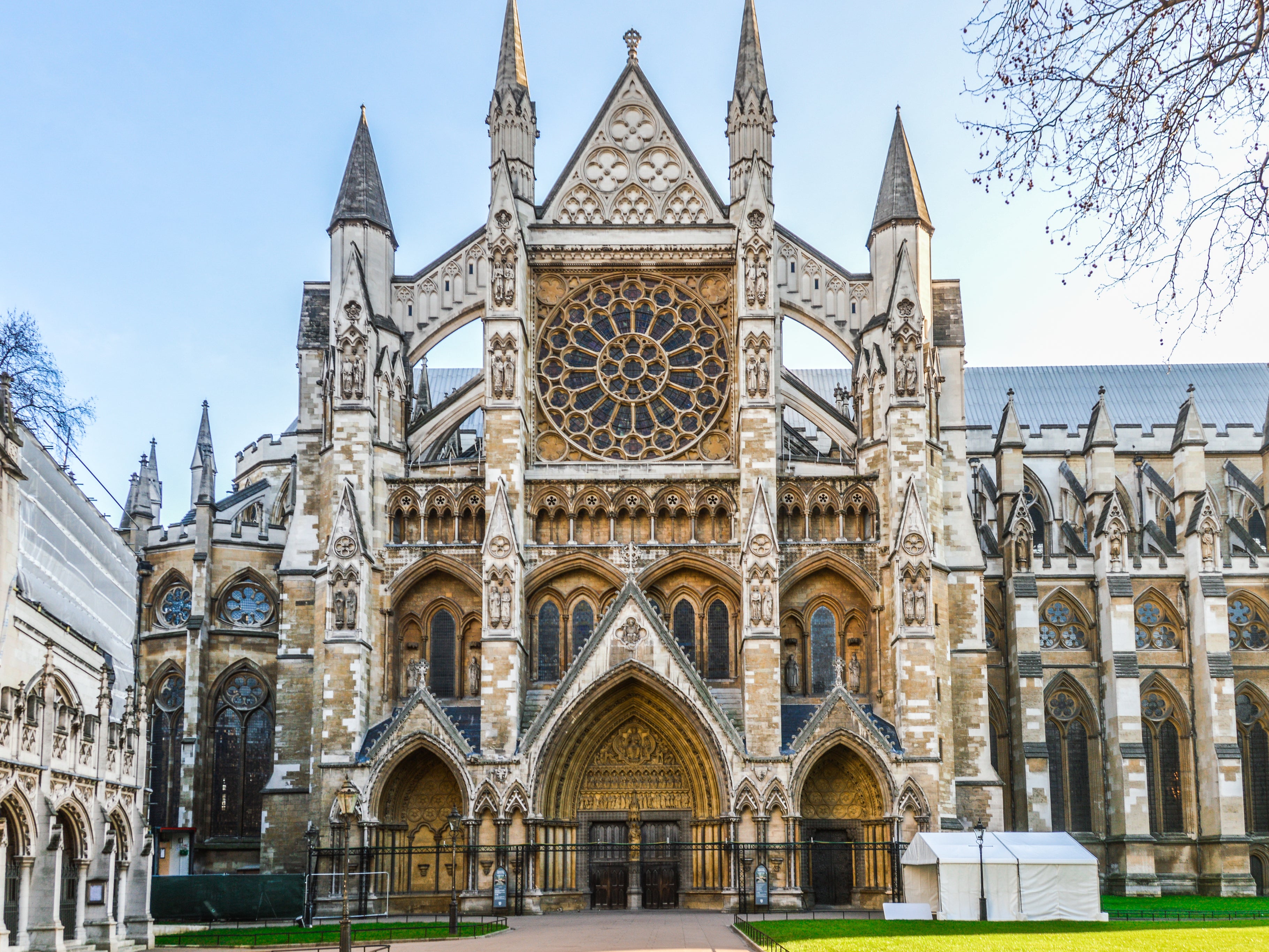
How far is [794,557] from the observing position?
1527 inches

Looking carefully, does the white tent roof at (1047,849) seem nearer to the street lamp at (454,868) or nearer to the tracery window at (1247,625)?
the street lamp at (454,868)

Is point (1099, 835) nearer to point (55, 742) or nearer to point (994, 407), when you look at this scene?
point (994, 407)

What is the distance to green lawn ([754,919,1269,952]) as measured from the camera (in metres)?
22.3

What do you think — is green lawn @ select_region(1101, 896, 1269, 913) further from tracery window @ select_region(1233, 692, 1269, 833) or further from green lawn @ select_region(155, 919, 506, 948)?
green lawn @ select_region(155, 919, 506, 948)

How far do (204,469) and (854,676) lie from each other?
22.2m

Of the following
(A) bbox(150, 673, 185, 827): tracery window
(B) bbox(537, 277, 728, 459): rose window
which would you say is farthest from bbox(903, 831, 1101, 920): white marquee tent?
(A) bbox(150, 673, 185, 827): tracery window

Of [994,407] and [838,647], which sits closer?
[838,647]

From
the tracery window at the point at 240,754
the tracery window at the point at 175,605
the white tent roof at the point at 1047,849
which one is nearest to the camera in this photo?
the white tent roof at the point at 1047,849

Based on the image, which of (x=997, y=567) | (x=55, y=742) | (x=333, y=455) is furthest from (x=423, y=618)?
(x=997, y=567)

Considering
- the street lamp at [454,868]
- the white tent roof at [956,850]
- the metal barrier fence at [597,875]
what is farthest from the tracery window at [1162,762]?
the street lamp at [454,868]

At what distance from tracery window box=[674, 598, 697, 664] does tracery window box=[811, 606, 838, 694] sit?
324 cm

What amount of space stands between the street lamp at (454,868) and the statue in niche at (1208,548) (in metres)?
26.7

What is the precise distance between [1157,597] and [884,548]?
15625 millimetres

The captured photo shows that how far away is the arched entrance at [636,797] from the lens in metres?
36.8
